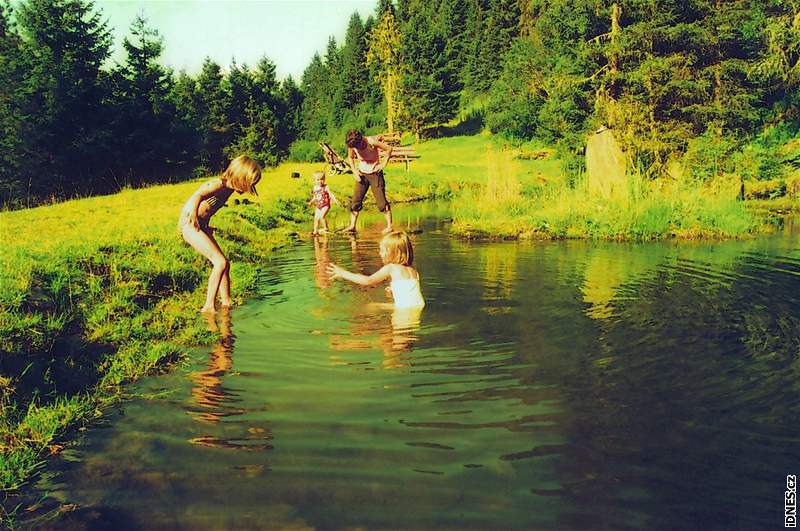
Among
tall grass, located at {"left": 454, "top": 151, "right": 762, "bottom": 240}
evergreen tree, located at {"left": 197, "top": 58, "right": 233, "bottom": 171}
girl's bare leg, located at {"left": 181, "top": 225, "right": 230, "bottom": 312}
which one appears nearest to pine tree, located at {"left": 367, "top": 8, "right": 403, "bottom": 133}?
evergreen tree, located at {"left": 197, "top": 58, "right": 233, "bottom": 171}

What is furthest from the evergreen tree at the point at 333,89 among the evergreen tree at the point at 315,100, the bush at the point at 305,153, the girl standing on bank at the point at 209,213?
the girl standing on bank at the point at 209,213

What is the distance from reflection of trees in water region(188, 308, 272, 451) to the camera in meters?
3.94

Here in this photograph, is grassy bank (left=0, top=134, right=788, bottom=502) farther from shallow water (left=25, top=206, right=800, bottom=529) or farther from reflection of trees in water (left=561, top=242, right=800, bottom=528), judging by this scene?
reflection of trees in water (left=561, top=242, right=800, bottom=528)

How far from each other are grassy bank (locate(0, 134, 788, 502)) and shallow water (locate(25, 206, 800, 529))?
42 centimetres

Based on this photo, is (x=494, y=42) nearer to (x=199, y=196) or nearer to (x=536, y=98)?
→ (x=536, y=98)

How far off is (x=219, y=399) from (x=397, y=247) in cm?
303

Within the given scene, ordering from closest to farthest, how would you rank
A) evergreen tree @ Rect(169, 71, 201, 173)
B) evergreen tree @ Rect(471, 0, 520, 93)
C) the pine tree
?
evergreen tree @ Rect(169, 71, 201, 173)
the pine tree
evergreen tree @ Rect(471, 0, 520, 93)

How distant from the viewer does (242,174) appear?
7141 millimetres

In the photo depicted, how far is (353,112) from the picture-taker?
92312 millimetres

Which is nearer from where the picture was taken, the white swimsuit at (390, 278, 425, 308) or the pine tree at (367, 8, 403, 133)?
the white swimsuit at (390, 278, 425, 308)

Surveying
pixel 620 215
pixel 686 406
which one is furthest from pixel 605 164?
pixel 686 406

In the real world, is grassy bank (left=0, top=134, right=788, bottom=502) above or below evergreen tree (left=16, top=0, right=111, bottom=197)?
below

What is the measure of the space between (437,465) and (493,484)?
0.39 meters

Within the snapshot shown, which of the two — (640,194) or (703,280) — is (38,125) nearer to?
(640,194)
